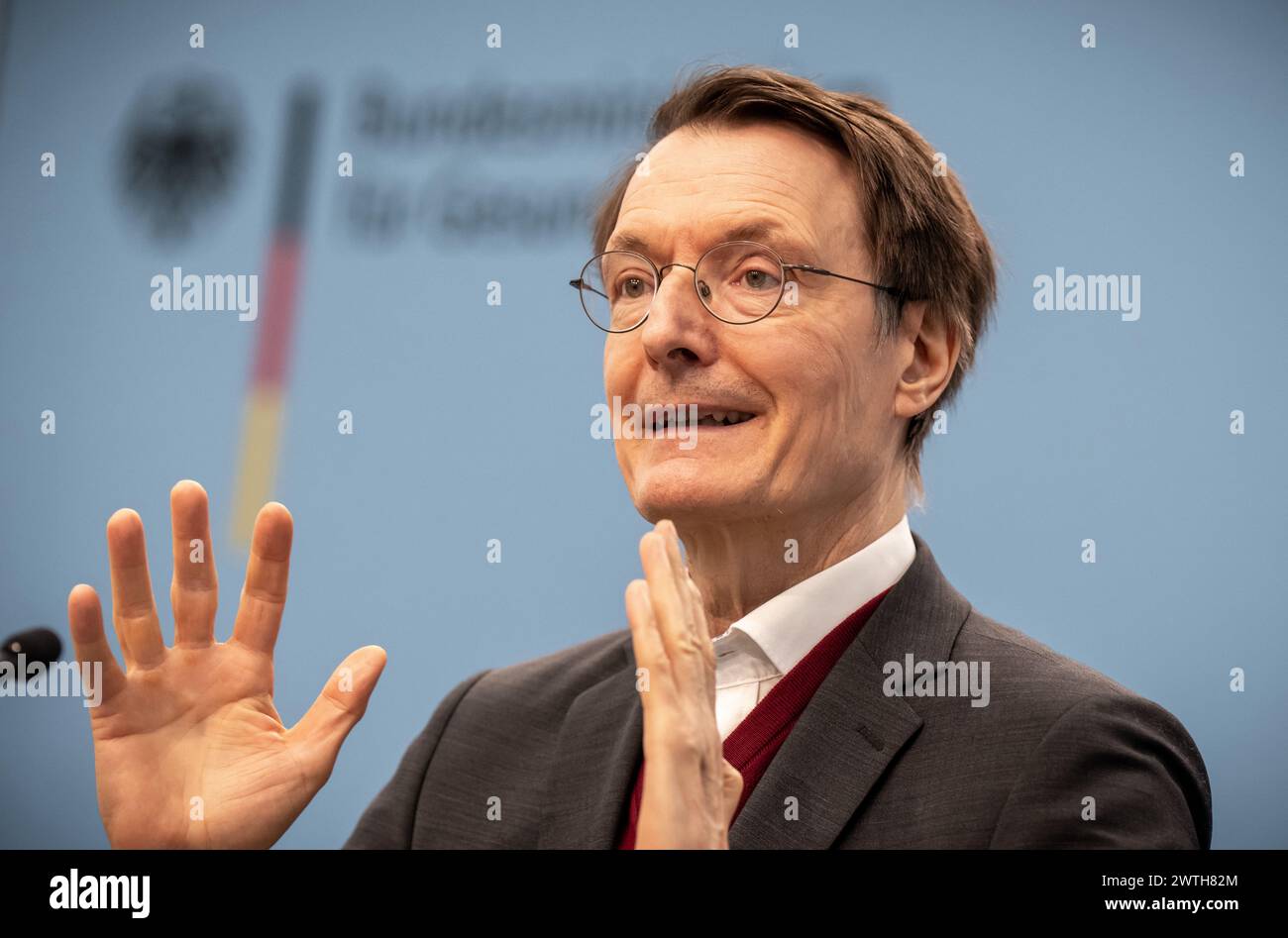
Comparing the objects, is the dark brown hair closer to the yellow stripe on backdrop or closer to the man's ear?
the man's ear

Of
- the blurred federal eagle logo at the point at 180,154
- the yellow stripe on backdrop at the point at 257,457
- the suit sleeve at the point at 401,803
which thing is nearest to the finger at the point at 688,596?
the suit sleeve at the point at 401,803

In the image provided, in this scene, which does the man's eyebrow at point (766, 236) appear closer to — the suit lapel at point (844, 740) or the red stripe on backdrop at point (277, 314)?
the suit lapel at point (844, 740)

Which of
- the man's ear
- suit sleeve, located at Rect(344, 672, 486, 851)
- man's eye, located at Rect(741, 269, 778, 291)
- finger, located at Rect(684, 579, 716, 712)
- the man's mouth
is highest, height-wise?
man's eye, located at Rect(741, 269, 778, 291)

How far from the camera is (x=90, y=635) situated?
5.15 feet

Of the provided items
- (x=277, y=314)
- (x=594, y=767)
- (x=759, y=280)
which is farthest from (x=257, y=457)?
(x=759, y=280)

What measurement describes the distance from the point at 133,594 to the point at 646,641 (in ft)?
2.36

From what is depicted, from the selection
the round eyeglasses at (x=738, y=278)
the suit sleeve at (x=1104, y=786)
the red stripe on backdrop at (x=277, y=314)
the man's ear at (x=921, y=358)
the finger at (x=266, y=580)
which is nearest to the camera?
the suit sleeve at (x=1104, y=786)

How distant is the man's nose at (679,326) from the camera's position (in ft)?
5.64

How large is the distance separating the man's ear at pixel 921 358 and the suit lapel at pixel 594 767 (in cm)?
59

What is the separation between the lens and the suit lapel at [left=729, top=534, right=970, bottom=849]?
152cm

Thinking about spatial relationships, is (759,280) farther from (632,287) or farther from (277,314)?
(277,314)

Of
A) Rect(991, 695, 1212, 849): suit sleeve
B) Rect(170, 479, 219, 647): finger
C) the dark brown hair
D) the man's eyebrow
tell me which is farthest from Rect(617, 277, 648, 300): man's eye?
Rect(991, 695, 1212, 849): suit sleeve

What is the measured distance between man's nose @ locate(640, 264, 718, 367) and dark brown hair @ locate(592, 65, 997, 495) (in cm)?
27

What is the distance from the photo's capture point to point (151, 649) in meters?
1.63
